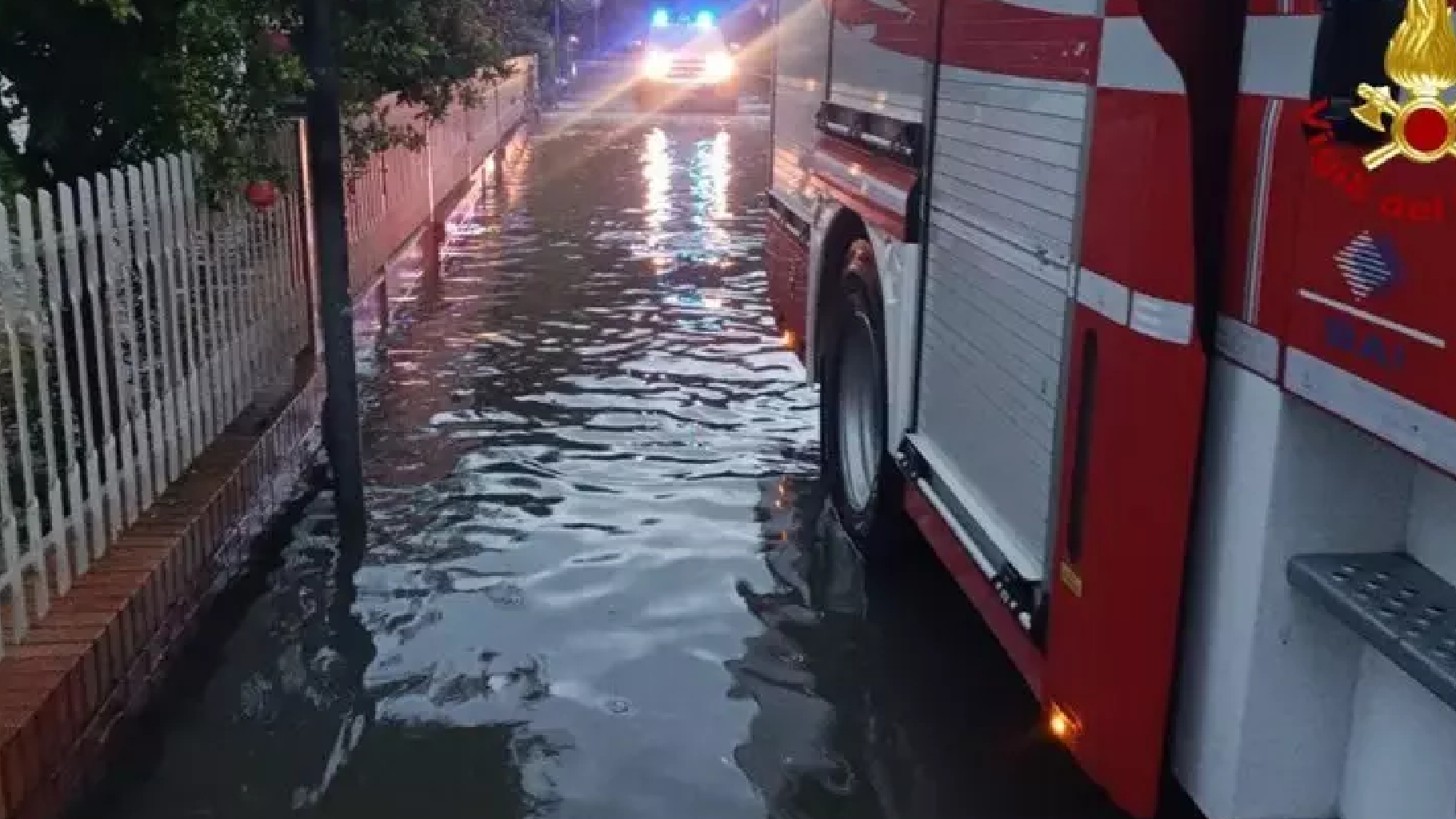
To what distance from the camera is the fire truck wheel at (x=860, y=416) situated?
5.58 metres

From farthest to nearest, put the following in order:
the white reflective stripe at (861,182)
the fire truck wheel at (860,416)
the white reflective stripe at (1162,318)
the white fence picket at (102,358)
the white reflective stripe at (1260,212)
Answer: the fire truck wheel at (860,416), the white reflective stripe at (861,182), the white fence picket at (102,358), the white reflective stripe at (1162,318), the white reflective stripe at (1260,212)

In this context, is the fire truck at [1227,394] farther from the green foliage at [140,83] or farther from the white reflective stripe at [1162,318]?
the green foliage at [140,83]

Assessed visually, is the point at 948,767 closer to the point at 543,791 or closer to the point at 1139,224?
the point at 543,791

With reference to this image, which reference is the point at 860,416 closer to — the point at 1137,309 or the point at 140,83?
the point at 140,83

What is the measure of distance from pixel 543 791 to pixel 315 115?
2.94 metres

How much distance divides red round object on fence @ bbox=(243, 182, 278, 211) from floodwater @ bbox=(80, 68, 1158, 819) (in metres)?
1.33

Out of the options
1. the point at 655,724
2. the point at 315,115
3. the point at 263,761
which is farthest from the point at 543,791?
the point at 315,115

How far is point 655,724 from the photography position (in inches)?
186

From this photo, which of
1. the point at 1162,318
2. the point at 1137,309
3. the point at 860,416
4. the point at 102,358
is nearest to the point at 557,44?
the point at 860,416

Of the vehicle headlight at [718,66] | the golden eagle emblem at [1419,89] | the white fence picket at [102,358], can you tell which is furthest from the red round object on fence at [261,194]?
the vehicle headlight at [718,66]

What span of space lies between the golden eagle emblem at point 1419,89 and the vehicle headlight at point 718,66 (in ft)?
102

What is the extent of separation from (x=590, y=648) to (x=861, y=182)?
192 cm

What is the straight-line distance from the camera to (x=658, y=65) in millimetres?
33000

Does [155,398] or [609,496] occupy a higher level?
[155,398]
